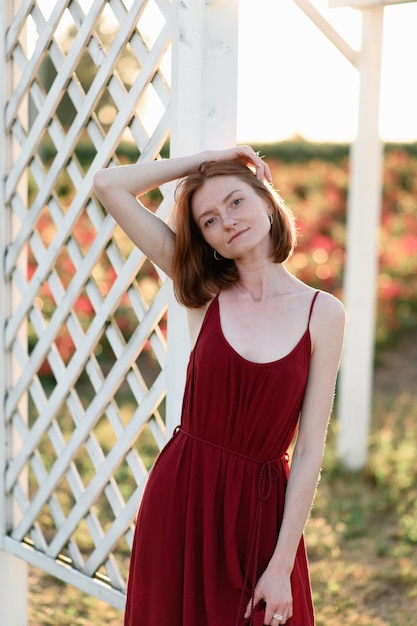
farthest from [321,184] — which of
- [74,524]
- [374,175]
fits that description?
[74,524]

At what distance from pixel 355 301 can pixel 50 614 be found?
2244mm

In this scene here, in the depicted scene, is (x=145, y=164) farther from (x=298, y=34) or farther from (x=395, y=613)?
(x=298, y=34)

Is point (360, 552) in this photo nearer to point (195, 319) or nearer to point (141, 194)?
point (195, 319)

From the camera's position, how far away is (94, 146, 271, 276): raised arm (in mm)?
2072

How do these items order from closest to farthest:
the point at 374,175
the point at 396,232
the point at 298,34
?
the point at 374,175, the point at 298,34, the point at 396,232

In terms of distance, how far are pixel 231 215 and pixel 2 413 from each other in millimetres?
1374

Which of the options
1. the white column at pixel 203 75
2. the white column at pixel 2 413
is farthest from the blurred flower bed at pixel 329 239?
the white column at pixel 203 75

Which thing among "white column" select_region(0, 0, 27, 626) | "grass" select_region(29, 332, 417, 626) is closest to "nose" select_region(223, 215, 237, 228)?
"white column" select_region(0, 0, 27, 626)

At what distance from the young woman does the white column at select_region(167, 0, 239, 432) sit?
20 cm

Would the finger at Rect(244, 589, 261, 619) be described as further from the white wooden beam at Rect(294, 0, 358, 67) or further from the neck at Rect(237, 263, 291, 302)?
the white wooden beam at Rect(294, 0, 358, 67)

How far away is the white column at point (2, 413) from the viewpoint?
2.79 m

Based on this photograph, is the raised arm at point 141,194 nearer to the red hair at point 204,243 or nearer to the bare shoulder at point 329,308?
the red hair at point 204,243

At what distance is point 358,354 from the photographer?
476 centimetres

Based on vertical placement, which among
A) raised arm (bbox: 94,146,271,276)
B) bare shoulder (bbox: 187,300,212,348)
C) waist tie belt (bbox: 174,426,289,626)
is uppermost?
raised arm (bbox: 94,146,271,276)
